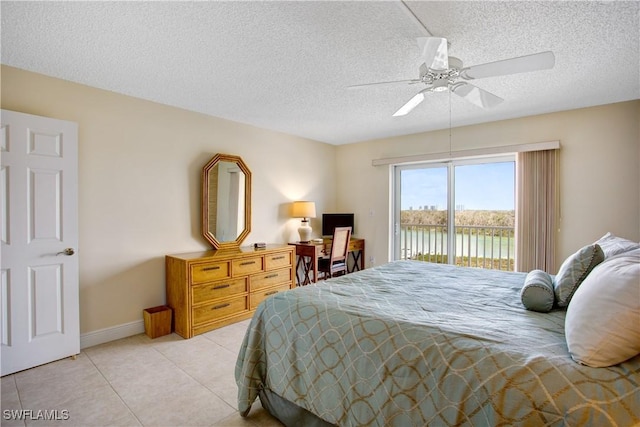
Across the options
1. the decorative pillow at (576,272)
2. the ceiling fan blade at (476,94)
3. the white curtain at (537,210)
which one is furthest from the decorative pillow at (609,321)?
the white curtain at (537,210)

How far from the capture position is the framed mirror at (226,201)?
148 inches

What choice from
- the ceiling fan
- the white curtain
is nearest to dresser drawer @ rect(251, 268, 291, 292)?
the ceiling fan

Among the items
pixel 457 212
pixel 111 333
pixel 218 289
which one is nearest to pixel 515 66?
pixel 457 212

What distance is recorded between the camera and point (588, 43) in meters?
2.12

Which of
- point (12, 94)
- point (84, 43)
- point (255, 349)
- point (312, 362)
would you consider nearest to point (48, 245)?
point (12, 94)

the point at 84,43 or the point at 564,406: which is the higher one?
the point at 84,43

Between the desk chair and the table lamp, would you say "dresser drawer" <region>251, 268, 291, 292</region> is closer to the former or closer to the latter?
the desk chair

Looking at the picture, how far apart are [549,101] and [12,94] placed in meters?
4.93

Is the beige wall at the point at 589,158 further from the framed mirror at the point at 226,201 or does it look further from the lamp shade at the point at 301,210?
the framed mirror at the point at 226,201

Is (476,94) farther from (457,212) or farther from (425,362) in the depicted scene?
(457,212)

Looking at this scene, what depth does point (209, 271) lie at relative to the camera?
3.29 m

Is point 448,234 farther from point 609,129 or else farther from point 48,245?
point 48,245

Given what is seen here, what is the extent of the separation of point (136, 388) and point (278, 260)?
2074 millimetres

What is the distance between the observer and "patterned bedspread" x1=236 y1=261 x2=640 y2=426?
105cm
